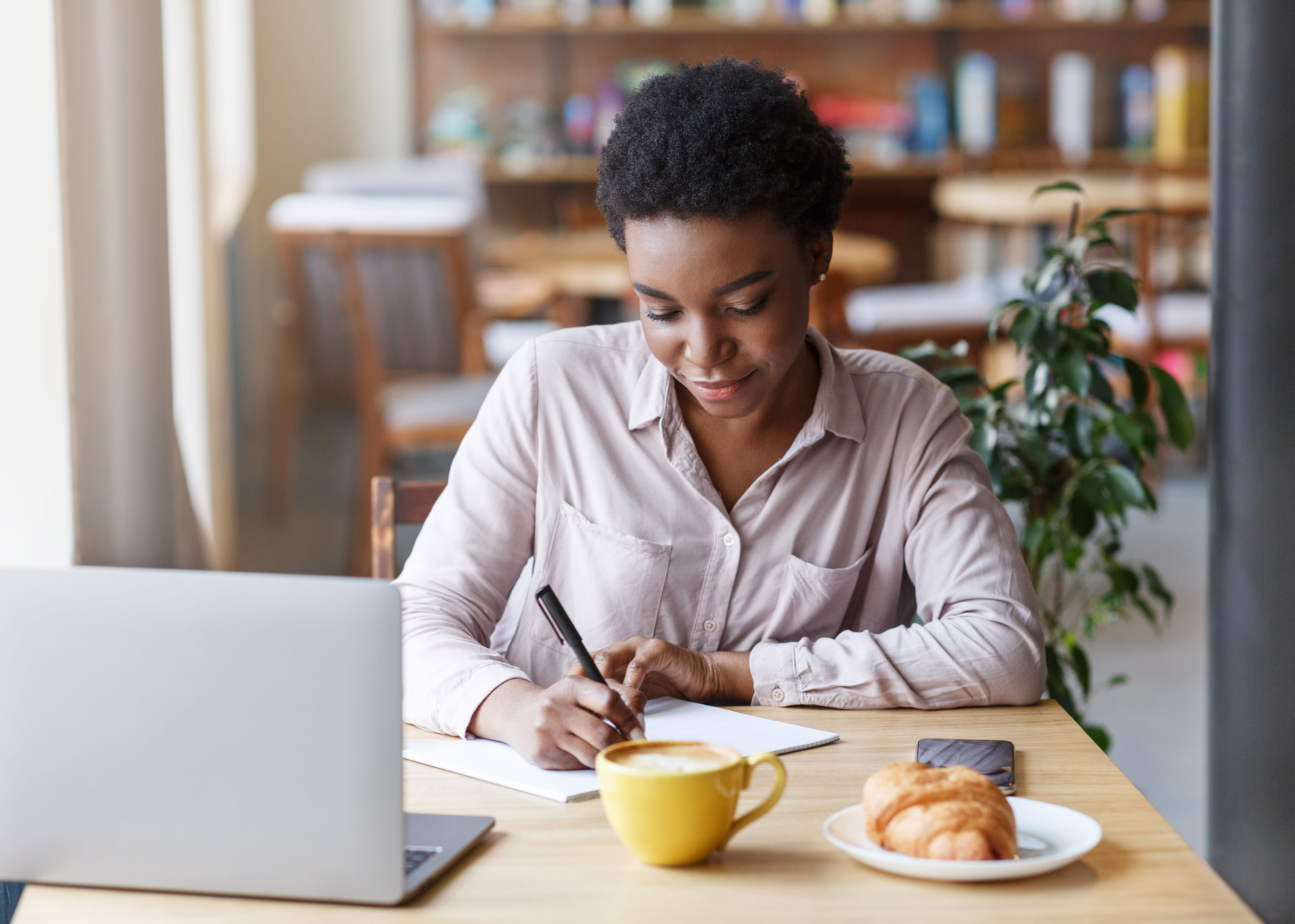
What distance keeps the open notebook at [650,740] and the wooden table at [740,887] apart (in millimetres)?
24

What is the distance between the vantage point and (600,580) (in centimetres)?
137

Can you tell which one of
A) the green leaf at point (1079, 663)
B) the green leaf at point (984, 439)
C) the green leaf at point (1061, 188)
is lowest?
the green leaf at point (1079, 663)

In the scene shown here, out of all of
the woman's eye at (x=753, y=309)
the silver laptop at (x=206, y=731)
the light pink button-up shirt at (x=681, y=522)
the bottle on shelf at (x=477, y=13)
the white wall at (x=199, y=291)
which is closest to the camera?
the silver laptop at (x=206, y=731)

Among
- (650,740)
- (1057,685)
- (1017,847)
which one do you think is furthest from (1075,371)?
(1017,847)

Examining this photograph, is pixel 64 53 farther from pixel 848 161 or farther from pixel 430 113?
pixel 430 113

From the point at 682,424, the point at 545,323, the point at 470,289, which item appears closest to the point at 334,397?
the point at 545,323

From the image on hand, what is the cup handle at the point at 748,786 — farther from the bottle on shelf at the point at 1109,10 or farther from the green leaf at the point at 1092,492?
the bottle on shelf at the point at 1109,10

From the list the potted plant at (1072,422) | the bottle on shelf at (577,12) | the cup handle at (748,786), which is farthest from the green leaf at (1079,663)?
the bottle on shelf at (577,12)

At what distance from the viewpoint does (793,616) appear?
4.44ft

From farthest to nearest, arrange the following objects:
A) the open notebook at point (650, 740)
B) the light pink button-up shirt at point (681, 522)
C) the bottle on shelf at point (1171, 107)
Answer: the bottle on shelf at point (1171, 107) < the light pink button-up shirt at point (681, 522) < the open notebook at point (650, 740)

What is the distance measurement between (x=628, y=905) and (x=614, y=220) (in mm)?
689

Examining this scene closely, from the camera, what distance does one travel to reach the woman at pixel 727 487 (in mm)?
1218

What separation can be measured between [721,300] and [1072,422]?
0.85m

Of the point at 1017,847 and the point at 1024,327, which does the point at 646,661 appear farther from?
the point at 1024,327
